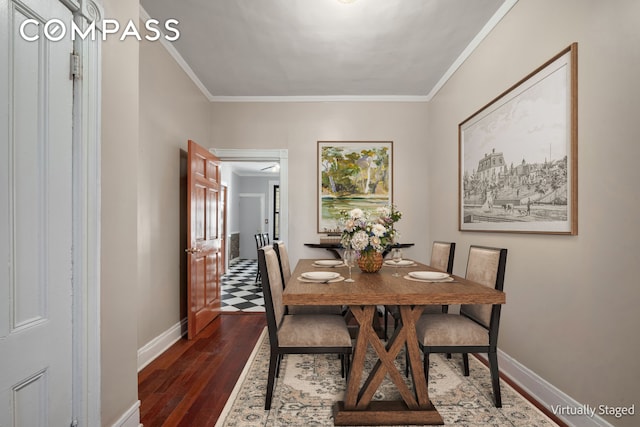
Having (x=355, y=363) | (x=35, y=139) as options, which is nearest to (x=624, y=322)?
(x=355, y=363)

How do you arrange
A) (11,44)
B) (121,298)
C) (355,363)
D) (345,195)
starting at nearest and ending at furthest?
(11,44) < (121,298) < (355,363) < (345,195)

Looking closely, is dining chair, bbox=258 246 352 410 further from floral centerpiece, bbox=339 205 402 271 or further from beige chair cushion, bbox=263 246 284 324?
floral centerpiece, bbox=339 205 402 271

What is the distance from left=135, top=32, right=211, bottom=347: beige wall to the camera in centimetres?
264

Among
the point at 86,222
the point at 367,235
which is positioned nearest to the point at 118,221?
the point at 86,222

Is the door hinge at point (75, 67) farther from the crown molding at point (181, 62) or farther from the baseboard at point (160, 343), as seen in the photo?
the baseboard at point (160, 343)

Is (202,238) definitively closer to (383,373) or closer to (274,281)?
(274,281)

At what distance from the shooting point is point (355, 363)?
1847 millimetres

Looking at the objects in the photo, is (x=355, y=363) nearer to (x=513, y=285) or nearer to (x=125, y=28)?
(x=513, y=285)

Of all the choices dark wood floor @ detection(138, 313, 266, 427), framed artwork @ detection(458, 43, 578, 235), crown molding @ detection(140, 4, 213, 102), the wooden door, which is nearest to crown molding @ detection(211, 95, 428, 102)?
crown molding @ detection(140, 4, 213, 102)

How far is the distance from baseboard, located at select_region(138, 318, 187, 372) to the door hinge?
2113 mm

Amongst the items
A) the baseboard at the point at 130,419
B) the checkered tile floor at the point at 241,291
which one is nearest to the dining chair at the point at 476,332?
the baseboard at the point at 130,419

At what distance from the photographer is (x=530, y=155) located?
7.23ft

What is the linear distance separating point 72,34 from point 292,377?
92.5 inches

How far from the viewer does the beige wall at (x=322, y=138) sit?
426 cm
